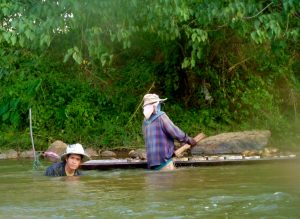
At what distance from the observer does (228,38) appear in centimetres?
→ 1383

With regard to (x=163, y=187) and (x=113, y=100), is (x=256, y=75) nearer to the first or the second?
(x=113, y=100)

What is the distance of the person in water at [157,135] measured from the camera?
9.17 meters

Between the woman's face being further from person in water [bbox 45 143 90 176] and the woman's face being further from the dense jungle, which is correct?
the dense jungle

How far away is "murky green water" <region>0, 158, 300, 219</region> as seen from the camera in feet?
19.4

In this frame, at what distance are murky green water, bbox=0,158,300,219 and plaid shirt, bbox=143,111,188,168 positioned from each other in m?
0.28

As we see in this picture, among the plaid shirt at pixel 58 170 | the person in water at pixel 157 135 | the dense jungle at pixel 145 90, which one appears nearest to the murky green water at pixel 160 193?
the plaid shirt at pixel 58 170

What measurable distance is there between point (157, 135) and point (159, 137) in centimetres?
4

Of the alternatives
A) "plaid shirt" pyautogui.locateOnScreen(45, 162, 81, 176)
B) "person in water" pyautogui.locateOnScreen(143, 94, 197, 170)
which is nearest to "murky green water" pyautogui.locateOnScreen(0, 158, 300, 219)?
"plaid shirt" pyautogui.locateOnScreen(45, 162, 81, 176)

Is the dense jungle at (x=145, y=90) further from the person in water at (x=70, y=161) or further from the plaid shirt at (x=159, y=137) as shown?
the person in water at (x=70, y=161)

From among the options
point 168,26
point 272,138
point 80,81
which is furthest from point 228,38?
point 168,26

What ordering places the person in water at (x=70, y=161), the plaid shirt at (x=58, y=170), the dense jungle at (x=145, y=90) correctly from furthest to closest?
the dense jungle at (x=145, y=90), the plaid shirt at (x=58, y=170), the person in water at (x=70, y=161)

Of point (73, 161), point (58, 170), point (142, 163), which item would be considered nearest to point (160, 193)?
point (73, 161)

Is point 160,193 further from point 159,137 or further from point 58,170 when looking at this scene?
point 159,137

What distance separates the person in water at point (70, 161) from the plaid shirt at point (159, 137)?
1.21 metres
